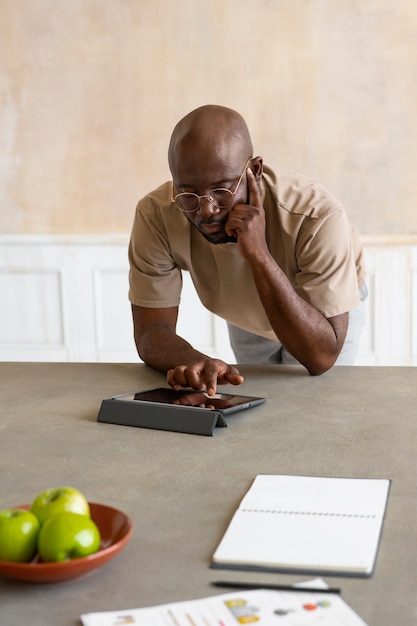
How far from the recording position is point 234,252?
2.42 m

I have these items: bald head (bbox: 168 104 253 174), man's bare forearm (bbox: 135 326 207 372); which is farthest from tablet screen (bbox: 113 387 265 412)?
bald head (bbox: 168 104 253 174)

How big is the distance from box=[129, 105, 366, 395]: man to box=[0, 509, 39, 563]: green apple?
885mm

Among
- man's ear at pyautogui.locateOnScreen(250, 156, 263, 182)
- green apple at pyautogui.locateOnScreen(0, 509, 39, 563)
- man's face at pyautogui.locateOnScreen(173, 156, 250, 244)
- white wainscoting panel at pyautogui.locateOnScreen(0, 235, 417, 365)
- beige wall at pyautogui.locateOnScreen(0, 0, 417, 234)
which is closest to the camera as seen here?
green apple at pyautogui.locateOnScreen(0, 509, 39, 563)

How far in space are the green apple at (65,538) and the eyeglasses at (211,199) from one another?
4.00 feet

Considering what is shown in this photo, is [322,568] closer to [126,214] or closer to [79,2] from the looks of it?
[126,214]

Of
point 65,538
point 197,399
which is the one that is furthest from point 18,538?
point 197,399

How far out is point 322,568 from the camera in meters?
1.13

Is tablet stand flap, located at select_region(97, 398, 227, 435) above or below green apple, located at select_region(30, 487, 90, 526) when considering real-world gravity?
below

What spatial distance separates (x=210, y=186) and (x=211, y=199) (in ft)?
0.11

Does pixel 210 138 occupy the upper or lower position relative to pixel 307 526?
upper

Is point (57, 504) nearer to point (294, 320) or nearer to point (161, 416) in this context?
point (161, 416)

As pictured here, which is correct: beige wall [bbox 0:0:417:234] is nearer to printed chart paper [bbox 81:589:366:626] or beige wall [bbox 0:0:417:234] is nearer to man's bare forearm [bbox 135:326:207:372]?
man's bare forearm [bbox 135:326:207:372]

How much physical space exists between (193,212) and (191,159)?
14 centimetres

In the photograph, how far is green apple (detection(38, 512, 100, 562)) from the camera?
1086 millimetres
